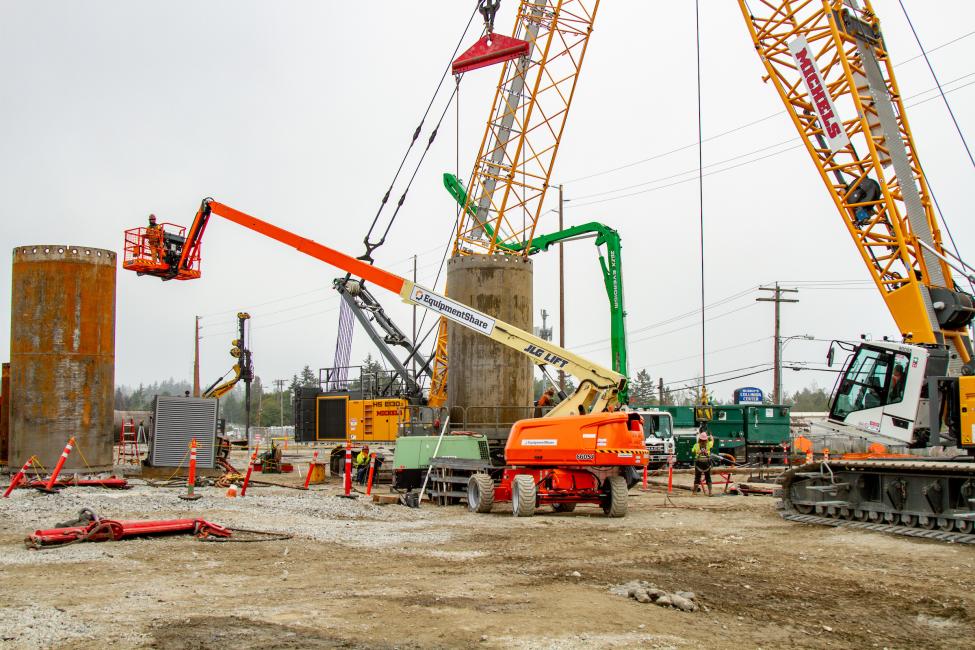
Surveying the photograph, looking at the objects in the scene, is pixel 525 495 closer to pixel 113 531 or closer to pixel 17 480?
pixel 113 531

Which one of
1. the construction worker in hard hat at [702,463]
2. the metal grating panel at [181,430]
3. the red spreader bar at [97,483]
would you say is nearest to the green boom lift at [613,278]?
the construction worker in hard hat at [702,463]

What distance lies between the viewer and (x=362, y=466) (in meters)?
22.9

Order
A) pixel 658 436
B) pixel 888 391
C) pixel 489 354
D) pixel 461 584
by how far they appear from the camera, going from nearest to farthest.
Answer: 1. pixel 461 584
2. pixel 888 391
3. pixel 489 354
4. pixel 658 436

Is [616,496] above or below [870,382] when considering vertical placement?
below

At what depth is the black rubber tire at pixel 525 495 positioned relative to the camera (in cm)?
1611

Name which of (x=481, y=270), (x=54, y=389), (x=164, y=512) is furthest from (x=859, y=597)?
(x=54, y=389)

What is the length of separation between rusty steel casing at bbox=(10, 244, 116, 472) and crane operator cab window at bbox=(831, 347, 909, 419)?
1531 cm

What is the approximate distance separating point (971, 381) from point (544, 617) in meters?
9.89

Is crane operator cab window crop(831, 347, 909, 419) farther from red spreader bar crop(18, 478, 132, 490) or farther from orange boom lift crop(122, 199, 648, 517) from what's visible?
red spreader bar crop(18, 478, 132, 490)

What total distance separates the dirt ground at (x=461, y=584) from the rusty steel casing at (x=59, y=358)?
178 inches

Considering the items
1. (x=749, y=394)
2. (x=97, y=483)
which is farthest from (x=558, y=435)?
(x=749, y=394)

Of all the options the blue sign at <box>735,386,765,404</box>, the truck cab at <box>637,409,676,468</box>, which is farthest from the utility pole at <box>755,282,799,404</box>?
the truck cab at <box>637,409,676,468</box>

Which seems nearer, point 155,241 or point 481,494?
point 481,494

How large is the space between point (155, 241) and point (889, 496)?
16761mm
